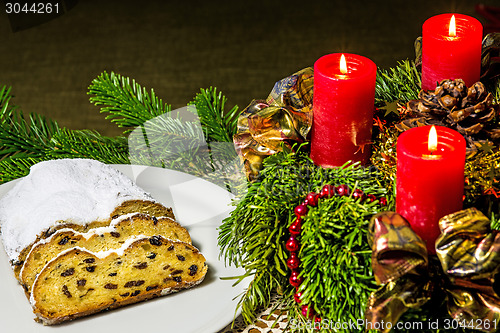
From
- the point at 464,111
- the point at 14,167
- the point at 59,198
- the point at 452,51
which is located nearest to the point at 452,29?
the point at 452,51

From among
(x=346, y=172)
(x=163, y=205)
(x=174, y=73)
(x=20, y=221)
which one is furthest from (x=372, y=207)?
(x=174, y=73)

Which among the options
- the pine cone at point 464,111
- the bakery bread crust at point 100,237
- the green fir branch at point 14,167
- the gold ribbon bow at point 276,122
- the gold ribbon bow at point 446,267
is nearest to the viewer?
the gold ribbon bow at point 446,267

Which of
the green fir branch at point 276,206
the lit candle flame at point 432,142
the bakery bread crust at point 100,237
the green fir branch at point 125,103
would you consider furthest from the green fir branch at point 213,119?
the lit candle flame at point 432,142

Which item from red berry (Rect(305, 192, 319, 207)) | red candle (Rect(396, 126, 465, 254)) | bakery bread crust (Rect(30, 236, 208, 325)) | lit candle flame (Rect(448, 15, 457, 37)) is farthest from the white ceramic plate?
lit candle flame (Rect(448, 15, 457, 37))

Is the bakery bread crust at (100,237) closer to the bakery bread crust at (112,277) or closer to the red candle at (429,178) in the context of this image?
the bakery bread crust at (112,277)

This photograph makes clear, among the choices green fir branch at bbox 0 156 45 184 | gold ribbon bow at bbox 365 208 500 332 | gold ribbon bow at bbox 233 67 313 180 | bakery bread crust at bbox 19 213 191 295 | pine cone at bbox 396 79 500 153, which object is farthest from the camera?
green fir branch at bbox 0 156 45 184

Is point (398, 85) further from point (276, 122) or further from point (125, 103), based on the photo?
point (125, 103)

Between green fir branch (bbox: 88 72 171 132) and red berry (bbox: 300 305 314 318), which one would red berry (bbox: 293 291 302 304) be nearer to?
red berry (bbox: 300 305 314 318)

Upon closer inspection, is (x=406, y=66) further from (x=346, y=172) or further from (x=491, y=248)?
(x=491, y=248)
